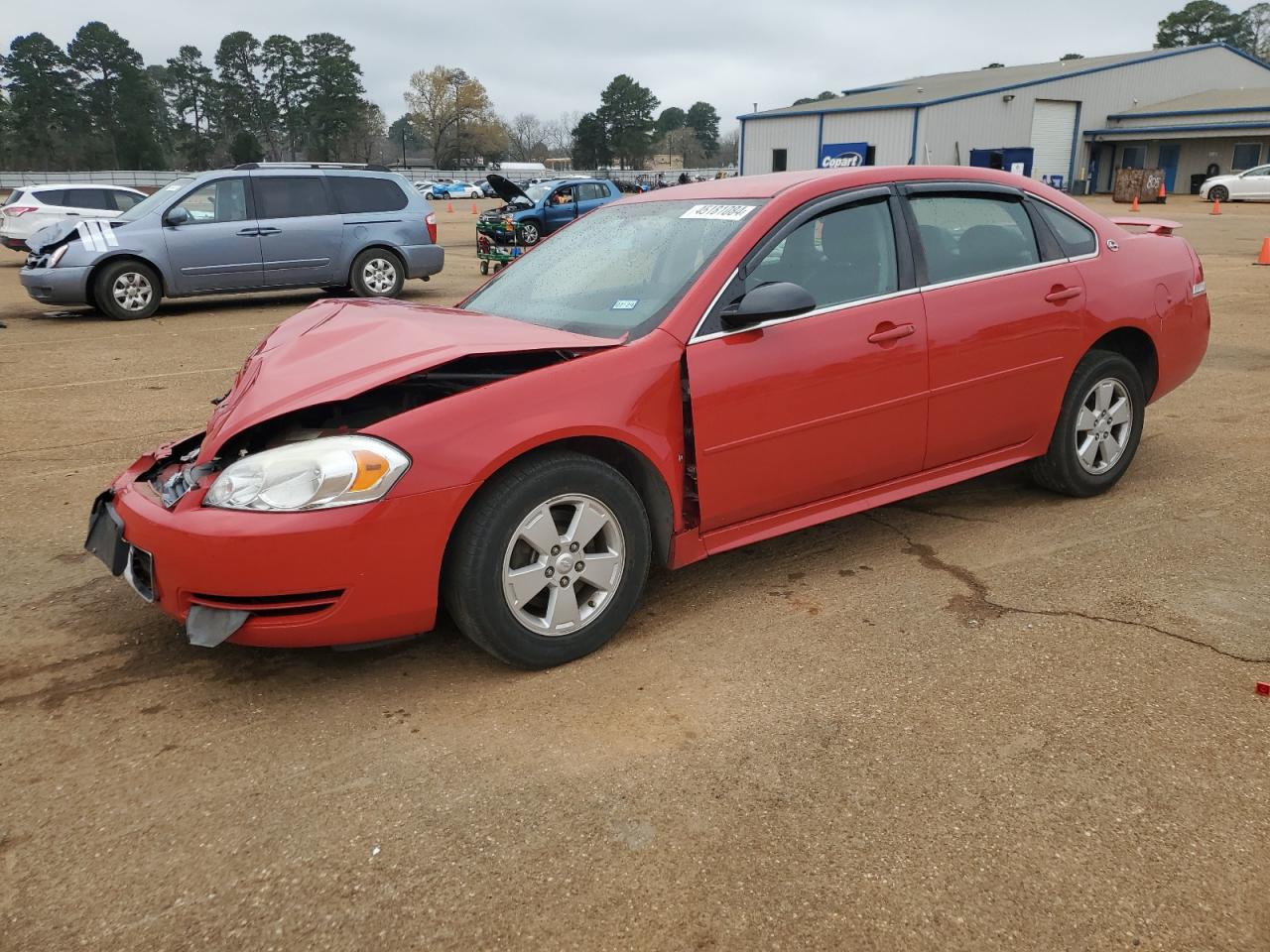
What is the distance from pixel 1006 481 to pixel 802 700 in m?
2.71

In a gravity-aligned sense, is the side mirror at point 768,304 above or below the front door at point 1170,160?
below

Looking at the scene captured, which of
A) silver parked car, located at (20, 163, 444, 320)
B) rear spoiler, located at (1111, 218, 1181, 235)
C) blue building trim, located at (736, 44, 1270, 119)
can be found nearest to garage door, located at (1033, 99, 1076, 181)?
blue building trim, located at (736, 44, 1270, 119)

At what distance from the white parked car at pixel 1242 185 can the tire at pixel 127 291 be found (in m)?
38.4

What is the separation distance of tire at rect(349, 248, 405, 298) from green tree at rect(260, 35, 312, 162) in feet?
294

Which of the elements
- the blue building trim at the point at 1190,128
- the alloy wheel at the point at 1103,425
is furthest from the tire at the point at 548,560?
the blue building trim at the point at 1190,128

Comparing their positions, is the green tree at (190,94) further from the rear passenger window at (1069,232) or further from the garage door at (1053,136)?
the rear passenger window at (1069,232)

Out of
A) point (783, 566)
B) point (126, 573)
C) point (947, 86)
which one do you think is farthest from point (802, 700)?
point (947, 86)

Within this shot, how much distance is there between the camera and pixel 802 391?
3.73 meters

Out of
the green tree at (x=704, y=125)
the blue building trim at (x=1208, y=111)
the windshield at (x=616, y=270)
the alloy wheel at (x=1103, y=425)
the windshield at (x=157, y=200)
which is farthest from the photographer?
the green tree at (x=704, y=125)

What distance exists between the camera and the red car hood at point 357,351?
322 centimetres

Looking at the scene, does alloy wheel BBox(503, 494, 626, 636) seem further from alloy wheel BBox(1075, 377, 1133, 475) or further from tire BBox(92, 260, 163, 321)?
tire BBox(92, 260, 163, 321)

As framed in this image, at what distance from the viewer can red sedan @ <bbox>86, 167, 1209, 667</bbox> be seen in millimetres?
3012

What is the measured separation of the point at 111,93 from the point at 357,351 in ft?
298

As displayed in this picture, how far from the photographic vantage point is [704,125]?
14350 cm
